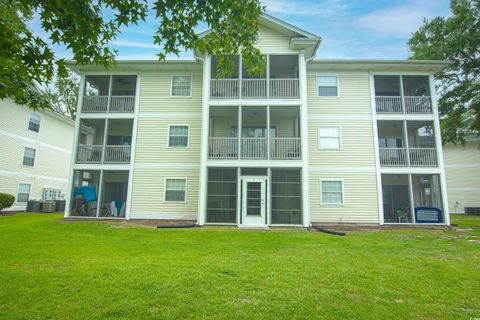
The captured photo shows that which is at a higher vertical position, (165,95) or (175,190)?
(165,95)

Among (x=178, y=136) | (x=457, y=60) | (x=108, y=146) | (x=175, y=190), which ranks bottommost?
(x=175, y=190)

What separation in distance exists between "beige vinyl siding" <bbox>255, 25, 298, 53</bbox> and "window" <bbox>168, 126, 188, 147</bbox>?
5948 mm

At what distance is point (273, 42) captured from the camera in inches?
563

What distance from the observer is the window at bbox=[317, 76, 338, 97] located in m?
15.7

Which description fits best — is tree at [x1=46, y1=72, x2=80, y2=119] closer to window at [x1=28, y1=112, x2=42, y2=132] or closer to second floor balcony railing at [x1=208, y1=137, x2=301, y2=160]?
window at [x1=28, y1=112, x2=42, y2=132]

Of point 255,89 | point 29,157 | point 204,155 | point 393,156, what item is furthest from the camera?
point 29,157

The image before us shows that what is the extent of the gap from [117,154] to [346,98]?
1305 centimetres

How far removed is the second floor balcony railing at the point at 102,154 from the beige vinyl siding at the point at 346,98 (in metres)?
10.5

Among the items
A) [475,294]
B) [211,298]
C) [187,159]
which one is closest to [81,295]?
[211,298]

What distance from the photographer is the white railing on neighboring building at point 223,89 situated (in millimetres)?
14297

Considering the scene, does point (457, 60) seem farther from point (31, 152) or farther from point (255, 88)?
point (31, 152)

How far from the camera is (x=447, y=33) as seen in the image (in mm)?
16859

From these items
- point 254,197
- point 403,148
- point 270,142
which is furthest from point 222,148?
point 403,148

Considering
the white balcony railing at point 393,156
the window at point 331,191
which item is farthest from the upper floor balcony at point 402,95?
the window at point 331,191
